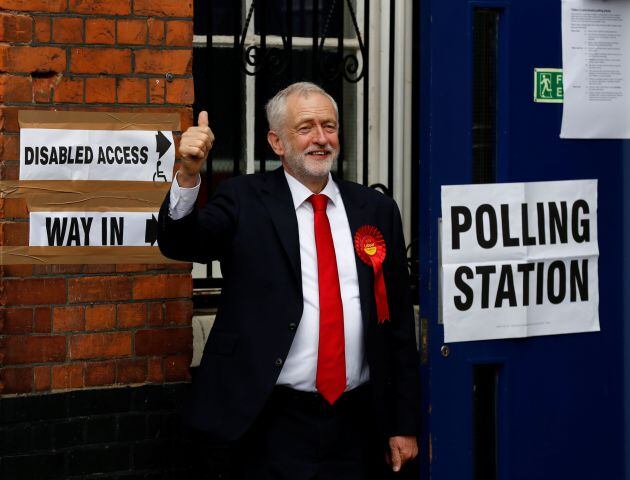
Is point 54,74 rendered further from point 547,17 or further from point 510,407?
point 510,407

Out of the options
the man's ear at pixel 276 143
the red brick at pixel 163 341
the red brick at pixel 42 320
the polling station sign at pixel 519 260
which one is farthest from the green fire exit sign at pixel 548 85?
the red brick at pixel 42 320

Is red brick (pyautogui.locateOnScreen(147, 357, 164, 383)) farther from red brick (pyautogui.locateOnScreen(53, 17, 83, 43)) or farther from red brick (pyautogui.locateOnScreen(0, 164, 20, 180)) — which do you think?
red brick (pyautogui.locateOnScreen(53, 17, 83, 43))

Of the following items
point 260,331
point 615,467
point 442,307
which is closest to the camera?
point 260,331

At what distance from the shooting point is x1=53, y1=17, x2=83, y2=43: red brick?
411cm

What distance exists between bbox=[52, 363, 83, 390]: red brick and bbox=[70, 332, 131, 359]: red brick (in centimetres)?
5

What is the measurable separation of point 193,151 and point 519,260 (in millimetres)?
1462

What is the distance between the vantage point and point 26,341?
162 inches

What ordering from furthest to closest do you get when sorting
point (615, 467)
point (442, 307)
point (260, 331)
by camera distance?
point (615, 467) < point (442, 307) < point (260, 331)

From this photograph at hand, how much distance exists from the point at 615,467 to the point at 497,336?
80 centimetres

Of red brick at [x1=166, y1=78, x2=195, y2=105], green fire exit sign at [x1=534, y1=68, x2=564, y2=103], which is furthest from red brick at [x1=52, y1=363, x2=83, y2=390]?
green fire exit sign at [x1=534, y1=68, x2=564, y2=103]

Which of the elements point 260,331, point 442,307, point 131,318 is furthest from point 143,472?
point 442,307

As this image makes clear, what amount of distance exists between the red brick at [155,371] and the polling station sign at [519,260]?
1231 mm

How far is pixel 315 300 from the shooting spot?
3566mm

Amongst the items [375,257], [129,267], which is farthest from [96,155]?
[375,257]
